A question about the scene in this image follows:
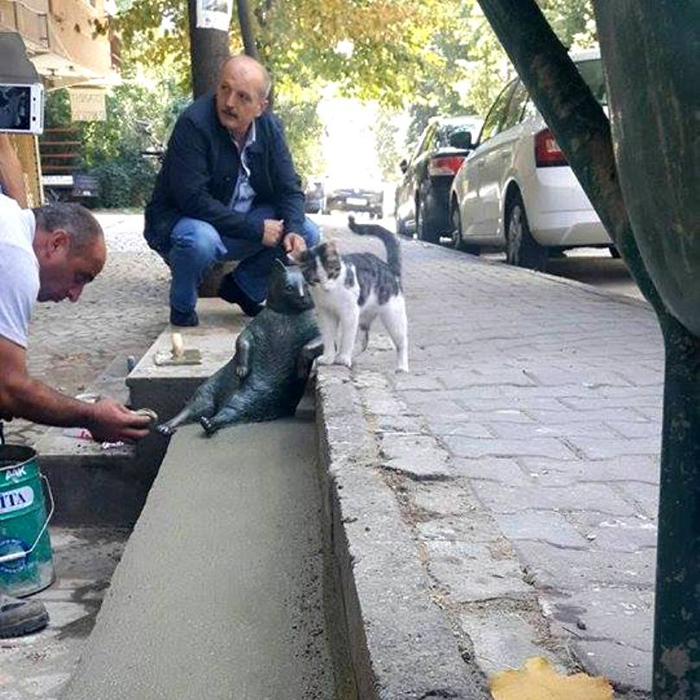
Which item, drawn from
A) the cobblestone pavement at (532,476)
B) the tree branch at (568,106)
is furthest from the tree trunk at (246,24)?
the tree branch at (568,106)

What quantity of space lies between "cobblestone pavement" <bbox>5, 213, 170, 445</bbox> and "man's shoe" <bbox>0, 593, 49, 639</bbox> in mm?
1447

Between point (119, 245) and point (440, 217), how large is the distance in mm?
4627

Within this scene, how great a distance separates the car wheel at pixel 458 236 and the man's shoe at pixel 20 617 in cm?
882

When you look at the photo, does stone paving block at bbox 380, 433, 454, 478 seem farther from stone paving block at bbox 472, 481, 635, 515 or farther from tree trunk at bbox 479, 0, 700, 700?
tree trunk at bbox 479, 0, 700, 700

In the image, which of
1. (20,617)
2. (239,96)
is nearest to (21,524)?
(20,617)

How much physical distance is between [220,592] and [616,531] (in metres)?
1.06

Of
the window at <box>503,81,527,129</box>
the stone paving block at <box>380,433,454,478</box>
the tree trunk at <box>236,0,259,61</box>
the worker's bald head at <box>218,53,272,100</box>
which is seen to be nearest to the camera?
the stone paving block at <box>380,433,454,478</box>

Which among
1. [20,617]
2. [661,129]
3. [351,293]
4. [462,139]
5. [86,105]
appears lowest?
[20,617]

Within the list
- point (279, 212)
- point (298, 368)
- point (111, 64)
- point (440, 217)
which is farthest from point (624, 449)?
point (111, 64)

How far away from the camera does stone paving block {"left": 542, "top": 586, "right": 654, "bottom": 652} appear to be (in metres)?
1.78

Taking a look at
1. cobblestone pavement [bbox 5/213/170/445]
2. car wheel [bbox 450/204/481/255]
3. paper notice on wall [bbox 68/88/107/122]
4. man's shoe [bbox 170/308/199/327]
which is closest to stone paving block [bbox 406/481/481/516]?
cobblestone pavement [bbox 5/213/170/445]

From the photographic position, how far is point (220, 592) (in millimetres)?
2588

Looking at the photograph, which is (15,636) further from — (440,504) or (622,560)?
(622,560)

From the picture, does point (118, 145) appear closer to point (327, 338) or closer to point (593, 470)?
point (327, 338)
